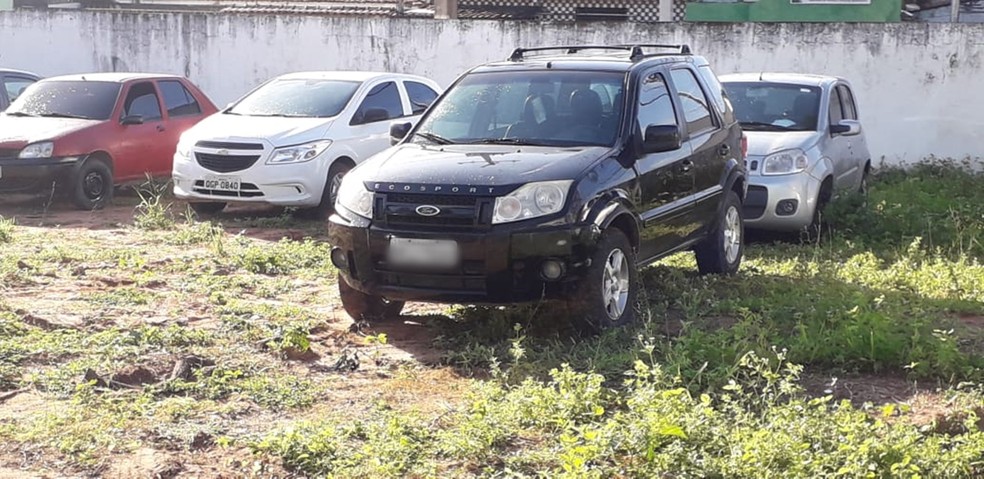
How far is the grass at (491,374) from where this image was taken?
16.6ft

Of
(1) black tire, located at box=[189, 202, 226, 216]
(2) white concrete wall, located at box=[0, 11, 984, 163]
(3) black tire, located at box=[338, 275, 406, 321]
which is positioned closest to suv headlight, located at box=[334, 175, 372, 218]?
(3) black tire, located at box=[338, 275, 406, 321]

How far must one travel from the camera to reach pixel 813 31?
16.5 meters

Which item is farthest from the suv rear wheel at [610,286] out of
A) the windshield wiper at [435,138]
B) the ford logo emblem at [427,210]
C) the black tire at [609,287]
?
the windshield wiper at [435,138]

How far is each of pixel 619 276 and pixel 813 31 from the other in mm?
10285

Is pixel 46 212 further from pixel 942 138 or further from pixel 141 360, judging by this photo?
pixel 942 138

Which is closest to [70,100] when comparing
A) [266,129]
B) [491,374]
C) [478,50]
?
[266,129]

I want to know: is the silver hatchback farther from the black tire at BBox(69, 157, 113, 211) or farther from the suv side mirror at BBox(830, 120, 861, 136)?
the black tire at BBox(69, 157, 113, 211)

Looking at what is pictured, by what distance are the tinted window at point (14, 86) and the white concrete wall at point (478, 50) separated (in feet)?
12.2

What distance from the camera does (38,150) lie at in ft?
41.9

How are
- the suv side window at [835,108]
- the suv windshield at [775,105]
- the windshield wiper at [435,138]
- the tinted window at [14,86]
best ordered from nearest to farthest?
the windshield wiper at [435,138]
the suv windshield at [775,105]
the suv side window at [835,108]
the tinted window at [14,86]

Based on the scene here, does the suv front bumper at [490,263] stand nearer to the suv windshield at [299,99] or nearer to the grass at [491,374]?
the grass at [491,374]

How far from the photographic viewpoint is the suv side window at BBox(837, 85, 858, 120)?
12578mm

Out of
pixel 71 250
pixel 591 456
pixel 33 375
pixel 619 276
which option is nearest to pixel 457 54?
pixel 71 250

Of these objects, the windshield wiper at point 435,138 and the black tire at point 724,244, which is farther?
the black tire at point 724,244
